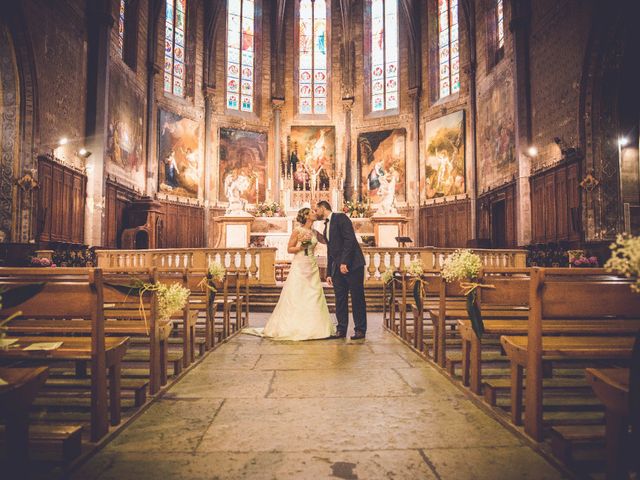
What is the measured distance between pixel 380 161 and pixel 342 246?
57.1ft

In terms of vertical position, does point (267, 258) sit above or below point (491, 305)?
above

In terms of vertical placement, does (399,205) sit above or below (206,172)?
below

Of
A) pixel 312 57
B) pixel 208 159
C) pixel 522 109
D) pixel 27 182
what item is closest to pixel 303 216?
pixel 27 182

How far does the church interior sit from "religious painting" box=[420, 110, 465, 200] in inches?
4.8

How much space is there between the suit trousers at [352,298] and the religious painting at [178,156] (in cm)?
1506

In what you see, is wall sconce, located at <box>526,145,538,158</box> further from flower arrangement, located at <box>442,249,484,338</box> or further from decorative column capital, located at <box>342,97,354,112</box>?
flower arrangement, located at <box>442,249,484,338</box>

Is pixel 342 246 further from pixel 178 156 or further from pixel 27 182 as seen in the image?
pixel 178 156

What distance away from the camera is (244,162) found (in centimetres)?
2333

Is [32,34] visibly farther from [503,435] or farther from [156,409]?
[503,435]

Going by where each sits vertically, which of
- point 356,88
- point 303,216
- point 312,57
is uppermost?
point 312,57

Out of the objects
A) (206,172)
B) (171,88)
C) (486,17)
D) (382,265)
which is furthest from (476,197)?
(171,88)

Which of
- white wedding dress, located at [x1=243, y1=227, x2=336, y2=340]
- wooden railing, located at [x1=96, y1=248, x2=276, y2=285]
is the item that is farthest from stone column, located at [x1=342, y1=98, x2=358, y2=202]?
white wedding dress, located at [x1=243, y1=227, x2=336, y2=340]

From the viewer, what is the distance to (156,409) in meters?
3.43

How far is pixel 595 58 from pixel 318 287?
33.7 ft
